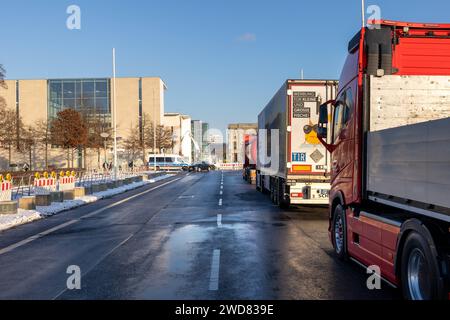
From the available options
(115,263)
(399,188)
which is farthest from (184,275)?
(399,188)

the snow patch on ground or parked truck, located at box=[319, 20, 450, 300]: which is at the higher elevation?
parked truck, located at box=[319, 20, 450, 300]

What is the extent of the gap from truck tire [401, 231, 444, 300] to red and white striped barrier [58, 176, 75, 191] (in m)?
18.5

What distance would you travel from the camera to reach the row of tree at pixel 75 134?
39.9 meters

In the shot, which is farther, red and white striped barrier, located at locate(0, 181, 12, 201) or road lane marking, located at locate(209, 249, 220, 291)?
red and white striped barrier, located at locate(0, 181, 12, 201)

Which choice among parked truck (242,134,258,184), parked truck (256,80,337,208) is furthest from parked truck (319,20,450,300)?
parked truck (242,134,258,184)

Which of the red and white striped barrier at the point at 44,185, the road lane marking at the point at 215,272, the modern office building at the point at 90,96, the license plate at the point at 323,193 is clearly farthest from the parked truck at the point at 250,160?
the modern office building at the point at 90,96

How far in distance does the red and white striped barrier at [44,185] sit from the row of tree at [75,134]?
31.7ft

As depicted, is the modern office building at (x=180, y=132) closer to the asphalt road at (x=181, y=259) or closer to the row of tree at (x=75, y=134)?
the row of tree at (x=75, y=134)

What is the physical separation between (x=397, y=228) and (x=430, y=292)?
0.92 meters

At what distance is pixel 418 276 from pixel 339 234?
309 centimetres

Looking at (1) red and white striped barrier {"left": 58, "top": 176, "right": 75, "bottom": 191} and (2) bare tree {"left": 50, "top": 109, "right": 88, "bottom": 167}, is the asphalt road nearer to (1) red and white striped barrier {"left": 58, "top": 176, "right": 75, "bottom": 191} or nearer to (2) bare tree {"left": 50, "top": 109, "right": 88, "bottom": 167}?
(1) red and white striped barrier {"left": 58, "top": 176, "right": 75, "bottom": 191}

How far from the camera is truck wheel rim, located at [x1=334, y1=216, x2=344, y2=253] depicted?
7641mm

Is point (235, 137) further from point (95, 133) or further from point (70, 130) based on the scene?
point (70, 130)
